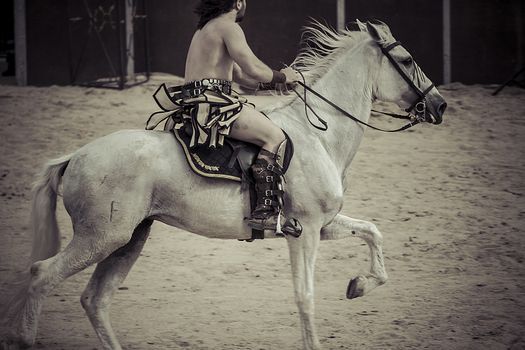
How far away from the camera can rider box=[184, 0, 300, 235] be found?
245 inches

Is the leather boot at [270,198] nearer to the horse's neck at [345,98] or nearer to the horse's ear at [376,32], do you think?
the horse's neck at [345,98]

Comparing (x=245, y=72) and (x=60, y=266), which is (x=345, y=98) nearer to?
(x=245, y=72)

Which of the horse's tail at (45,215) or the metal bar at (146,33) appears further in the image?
the metal bar at (146,33)

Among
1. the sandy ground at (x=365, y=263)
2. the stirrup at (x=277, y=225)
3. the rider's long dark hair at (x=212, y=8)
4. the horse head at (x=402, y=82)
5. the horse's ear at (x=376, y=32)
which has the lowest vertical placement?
the sandy ground at (x=365, y=263)

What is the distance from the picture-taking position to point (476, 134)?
44.9 feet

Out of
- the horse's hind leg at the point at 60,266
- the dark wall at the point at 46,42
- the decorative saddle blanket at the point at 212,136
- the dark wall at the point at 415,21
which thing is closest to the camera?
the horse's hind leg at the point at 60,266

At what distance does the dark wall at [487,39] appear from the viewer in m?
16.7

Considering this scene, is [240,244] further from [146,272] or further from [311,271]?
[311,271]

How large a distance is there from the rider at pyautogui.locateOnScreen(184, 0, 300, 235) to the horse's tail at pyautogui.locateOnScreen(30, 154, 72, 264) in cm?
115

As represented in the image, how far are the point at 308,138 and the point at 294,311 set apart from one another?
5.74ft

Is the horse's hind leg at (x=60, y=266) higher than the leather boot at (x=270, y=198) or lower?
lower

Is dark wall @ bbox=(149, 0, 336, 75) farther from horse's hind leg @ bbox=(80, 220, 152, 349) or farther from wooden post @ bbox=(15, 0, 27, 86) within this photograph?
horse's hind leg @ bbox=(80, 220, 152, 349)

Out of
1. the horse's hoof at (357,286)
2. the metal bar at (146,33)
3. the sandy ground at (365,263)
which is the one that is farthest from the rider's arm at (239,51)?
the metal bar at (146,33)

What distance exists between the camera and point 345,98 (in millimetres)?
6723
